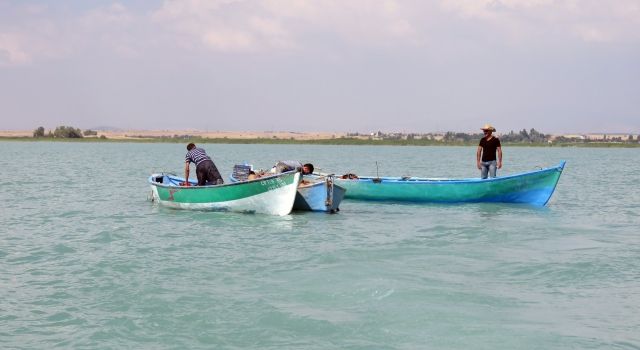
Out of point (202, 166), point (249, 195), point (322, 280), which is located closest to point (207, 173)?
point (202, 166)

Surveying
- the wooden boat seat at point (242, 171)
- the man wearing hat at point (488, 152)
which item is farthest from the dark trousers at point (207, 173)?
the man wearing hat at point (488, 152)

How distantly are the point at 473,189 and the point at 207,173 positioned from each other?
7.79 metres

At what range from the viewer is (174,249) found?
51.2 ft

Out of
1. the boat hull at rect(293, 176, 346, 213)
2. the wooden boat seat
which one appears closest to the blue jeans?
the boat hull at rect(293, 176, 346, 213)

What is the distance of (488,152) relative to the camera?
22547 millimetres

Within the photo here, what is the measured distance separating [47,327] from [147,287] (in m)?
2.34

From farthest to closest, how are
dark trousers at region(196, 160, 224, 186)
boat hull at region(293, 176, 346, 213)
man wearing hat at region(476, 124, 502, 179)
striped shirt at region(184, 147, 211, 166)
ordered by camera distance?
man wearing hat at region(476, 124, 502, 179), boat hull at region(293, 176, 346, 213), dark trousers at region(196, 160, 224, 186), striped shirt at region(184, 147, 211, 166)

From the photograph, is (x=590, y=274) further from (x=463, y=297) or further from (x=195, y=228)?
(x=195, y=228)

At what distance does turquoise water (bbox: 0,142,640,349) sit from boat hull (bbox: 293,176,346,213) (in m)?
0.46

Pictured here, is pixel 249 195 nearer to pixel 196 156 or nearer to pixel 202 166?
pixel 202 166

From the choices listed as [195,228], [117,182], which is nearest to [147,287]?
[195,228]

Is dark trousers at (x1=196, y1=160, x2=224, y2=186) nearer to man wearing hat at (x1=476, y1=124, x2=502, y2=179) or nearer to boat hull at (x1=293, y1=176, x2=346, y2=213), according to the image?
boat hull at (x1=293, y1=176, x2=346, y2=213)

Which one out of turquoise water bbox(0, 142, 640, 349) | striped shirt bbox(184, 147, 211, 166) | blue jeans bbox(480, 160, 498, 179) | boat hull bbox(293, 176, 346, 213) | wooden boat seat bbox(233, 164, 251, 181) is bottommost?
turquoise water bbox(0, 142, 640, 349)

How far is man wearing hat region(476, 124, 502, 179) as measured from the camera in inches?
873
